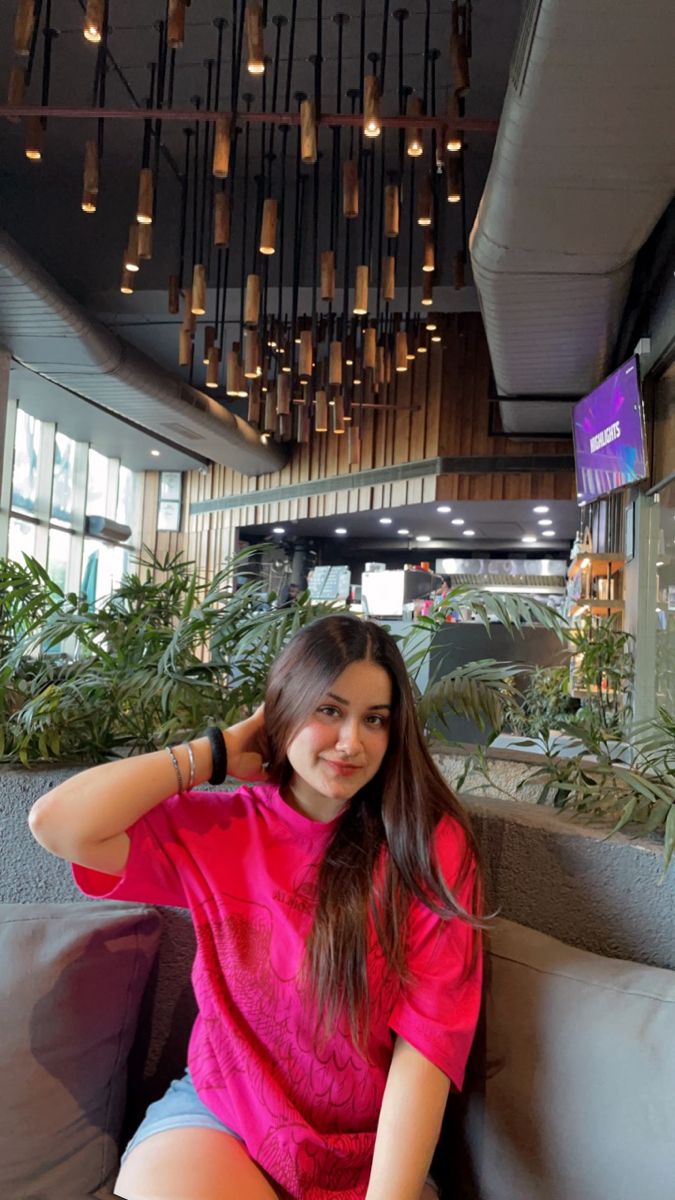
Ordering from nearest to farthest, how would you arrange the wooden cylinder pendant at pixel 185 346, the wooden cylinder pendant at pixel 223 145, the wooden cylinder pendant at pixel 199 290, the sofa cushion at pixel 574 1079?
the sofa cushion at pixel 574 1079, the wooden cylinder pendant at pixel 223 145, the wooden cylinder pendant at pixel 199 290, the wooden cylinder pendant at pixel 185 346

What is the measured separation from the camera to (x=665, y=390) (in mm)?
5707

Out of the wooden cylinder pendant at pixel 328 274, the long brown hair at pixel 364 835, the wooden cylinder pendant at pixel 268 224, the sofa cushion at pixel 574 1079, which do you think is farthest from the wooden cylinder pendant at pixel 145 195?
the sofa cushion at pixel 574 1079

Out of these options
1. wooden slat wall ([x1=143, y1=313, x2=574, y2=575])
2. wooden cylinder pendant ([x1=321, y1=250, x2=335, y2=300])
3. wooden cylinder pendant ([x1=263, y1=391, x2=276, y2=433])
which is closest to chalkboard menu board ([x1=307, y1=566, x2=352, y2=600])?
wooden cylinder pendant ([x1=321, y1=250, x2=335, y2=300])

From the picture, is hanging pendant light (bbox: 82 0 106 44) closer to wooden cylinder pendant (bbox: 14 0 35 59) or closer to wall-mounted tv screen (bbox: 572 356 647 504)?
wooden cylinder pendant (bbox: 14 0 35 59)

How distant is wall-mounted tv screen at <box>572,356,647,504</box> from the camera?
5.52 meters

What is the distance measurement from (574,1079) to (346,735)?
0.54 meters

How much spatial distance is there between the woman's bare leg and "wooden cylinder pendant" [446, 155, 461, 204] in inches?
162

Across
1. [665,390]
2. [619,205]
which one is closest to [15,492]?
[665,390]

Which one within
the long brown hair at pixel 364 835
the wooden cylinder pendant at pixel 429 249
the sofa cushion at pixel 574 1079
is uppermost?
the wooden cylinder pendant at pixel 429 249

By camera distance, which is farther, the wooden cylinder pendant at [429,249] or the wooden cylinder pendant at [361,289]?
the wooden cylinder pendant at [361,289]

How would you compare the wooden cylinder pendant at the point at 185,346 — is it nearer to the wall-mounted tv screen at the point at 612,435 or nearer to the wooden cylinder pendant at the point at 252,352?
the wooden cylinder pendant at the point at 252,352

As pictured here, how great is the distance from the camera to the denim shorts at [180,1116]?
1.29m

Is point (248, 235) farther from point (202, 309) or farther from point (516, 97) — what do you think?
point (516, 97)

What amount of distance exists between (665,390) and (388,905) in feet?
16.9
